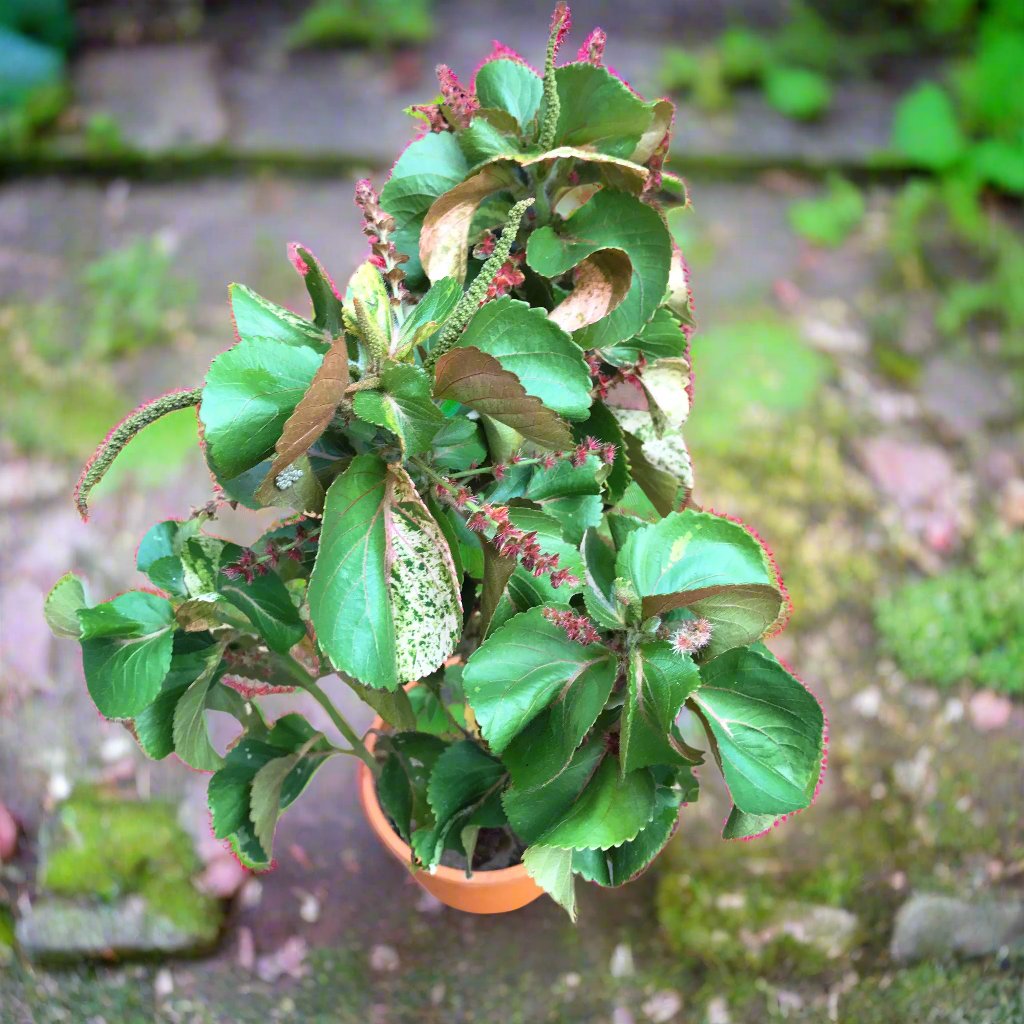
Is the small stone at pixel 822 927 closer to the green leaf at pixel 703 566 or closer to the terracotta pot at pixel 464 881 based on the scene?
the terracotta pot at pixel 464 881

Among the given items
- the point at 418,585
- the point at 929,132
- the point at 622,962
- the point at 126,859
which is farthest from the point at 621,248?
the point at 929,132

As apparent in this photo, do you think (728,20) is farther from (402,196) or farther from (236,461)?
(236,461)

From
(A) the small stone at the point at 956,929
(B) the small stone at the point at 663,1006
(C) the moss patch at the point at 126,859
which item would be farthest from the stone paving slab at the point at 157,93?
(A) the small stone at the point at 956,929

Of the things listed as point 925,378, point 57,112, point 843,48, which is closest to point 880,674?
point 925,378

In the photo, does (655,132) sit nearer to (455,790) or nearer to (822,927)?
(455,790)

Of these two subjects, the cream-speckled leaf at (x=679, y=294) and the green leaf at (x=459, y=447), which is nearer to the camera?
the green leaf at (x=459, y=447)

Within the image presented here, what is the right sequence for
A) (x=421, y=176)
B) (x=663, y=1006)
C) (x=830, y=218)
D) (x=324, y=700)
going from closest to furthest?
1. (x=421, y=176)
2. (x=324, y=700)
3. (x=663, y=1006)
4. (x=830, y=218)

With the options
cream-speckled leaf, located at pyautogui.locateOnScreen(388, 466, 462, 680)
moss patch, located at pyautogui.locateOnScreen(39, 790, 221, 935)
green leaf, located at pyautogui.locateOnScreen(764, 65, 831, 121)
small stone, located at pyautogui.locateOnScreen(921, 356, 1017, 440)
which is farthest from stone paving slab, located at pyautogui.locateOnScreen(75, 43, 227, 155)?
cream-speckled leaf, located at pyautogui.locateOnScreen(388, 466, 462, 680)
